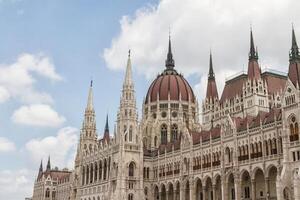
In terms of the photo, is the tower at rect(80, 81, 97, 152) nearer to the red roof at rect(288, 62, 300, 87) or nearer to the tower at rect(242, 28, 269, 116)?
the tower at rect(242, 28, 269, 116)

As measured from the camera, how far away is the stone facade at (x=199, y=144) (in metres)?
74.4

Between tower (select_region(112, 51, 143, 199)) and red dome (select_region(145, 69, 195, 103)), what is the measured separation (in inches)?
655

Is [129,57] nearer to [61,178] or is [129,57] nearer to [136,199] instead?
[136,199]

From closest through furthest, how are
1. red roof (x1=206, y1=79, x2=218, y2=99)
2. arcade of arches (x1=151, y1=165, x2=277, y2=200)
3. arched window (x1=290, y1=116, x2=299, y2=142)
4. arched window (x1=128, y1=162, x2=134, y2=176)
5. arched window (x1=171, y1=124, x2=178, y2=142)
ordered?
arched window (x1=290, y1=116, x2=299, y2=142), arcade of arches (x1=151, y1=165, x2=277, y2=200), arched window (x1=128, y1=162, x2=134, y2=176), arched window (x1=171, y1=124, x2=178, y2=142), red roof (x1=206, y1=79, x2=218, y2=99)

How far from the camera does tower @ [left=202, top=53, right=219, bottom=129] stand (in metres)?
124

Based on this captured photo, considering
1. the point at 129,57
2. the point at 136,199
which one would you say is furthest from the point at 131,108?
the point at 136,199

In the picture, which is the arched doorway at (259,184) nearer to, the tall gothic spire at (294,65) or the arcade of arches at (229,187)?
the arcade of arches at (229,187)

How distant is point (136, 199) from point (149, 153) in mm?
13317

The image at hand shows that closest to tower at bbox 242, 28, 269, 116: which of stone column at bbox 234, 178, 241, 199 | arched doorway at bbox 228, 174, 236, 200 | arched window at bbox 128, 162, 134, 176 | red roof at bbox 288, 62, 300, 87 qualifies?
arched doorway at bbox 228, 174, 236, 200

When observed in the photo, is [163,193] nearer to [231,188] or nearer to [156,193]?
[156,193]

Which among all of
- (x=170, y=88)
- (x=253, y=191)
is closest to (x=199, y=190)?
(x=253, y=191)

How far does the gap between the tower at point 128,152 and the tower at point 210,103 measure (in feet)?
76.5

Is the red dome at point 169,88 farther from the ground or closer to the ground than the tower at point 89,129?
farther from the ground

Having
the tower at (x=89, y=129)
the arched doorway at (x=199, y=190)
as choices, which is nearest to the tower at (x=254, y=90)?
the arched doorway at (x=199, y=190)
